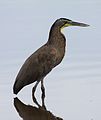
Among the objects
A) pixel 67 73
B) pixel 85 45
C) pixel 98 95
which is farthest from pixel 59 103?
pixel 85 45

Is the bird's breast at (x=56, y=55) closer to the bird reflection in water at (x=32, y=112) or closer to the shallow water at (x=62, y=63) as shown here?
the shallow water at (x=62, y=63)

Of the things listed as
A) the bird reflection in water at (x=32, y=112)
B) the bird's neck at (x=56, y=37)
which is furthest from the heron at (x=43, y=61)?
the bird reflection in water at (x=32, y=112)

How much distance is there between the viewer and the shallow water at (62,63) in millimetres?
10891

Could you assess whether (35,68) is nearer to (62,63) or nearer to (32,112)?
(32,112)

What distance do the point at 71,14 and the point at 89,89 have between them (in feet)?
27.9

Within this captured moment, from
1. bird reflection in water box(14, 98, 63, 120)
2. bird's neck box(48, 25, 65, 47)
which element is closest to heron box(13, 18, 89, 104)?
bird's neck box(48, 25, 65, 47)

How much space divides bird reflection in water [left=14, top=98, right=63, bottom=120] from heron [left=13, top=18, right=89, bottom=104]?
0.55 meters

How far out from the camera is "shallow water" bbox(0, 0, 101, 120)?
10.9 m

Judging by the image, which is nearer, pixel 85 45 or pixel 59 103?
pixel 59 103

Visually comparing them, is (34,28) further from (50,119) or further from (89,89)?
(50,119)

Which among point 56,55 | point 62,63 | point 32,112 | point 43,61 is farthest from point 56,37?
point 32,112

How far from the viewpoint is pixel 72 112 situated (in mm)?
10469

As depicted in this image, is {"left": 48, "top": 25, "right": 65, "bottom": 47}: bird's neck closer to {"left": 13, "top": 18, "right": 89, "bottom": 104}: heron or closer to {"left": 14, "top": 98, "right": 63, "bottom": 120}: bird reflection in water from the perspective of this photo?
{"left": 13, "top": 18, "right": 89, "bottom": 104}: heron

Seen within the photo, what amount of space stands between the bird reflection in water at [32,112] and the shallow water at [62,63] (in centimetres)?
6
